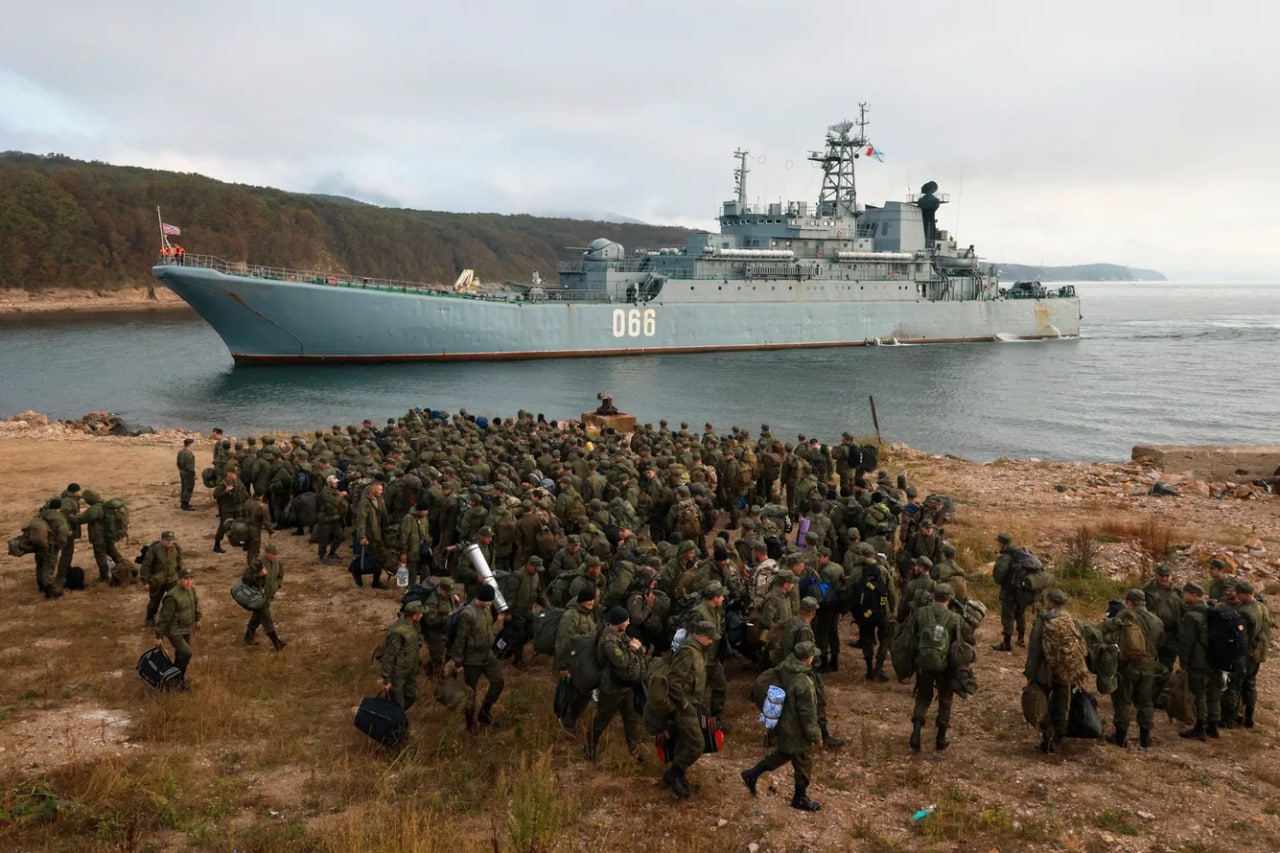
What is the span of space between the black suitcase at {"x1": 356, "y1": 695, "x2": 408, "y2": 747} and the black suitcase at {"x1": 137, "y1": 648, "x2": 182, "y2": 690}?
252 centimetres

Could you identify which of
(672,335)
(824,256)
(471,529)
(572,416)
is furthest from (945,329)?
(471,529)

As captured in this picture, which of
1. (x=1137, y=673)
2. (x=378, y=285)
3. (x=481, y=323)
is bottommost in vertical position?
(x=1137, y=673)

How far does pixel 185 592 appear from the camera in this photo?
898 centimetres

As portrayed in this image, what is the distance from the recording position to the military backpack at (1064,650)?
7.36 meters

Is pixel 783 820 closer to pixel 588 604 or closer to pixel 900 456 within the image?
pixel 588 604

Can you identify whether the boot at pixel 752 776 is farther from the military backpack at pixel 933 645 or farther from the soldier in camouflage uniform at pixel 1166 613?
the soldier in camouflage uniform at pixel 1166 613

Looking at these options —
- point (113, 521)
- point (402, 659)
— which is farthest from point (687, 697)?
point (113, 521)

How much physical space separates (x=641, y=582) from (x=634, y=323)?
46.5 meters

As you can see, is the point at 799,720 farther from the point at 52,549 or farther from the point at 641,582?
the point at 52,549

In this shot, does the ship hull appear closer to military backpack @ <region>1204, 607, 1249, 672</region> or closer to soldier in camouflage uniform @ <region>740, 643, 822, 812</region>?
soldier in camouflage uniform @ <region>740, 643, 822, 812</region>

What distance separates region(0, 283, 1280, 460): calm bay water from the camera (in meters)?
36.0

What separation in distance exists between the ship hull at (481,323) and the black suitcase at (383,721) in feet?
141

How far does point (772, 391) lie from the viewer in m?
44.3

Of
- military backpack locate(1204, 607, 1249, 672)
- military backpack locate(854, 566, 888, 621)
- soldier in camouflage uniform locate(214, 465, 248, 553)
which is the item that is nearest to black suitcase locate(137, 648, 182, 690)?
soldier in camouflage uniform locate(214, 465, 248, 553)
